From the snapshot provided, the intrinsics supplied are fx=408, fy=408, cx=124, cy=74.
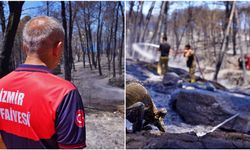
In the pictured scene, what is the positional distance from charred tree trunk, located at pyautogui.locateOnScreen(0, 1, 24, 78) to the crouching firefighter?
78cm

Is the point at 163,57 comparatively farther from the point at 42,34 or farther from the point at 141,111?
the point at 42,34

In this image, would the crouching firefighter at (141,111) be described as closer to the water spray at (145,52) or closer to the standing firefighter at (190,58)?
the water spray at (145,52)

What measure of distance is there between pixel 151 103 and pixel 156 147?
9.9 inches

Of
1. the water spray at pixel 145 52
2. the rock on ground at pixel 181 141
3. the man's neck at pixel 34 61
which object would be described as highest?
the man's neck at pixel 34 61

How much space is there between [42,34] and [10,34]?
152 cm

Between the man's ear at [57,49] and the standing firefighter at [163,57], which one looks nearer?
the man's ear at [57,49]

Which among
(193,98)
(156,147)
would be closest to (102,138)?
(156,147)

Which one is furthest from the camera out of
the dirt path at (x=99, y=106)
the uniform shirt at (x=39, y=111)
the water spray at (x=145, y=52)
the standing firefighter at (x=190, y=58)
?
the standing firefighter at (x=190, y=58)

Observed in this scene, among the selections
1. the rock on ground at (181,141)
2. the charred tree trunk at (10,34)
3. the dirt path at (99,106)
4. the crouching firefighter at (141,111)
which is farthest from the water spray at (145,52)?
the charred tree trunk at (10,34)

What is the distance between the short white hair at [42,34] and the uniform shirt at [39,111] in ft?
0.19

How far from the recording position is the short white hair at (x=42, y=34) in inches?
42.4

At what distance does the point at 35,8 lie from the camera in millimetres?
2498

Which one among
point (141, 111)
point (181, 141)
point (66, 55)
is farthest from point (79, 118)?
point (66, 55)

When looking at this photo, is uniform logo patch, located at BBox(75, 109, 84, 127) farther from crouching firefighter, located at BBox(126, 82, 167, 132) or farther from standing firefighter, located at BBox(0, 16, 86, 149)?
crouching firefighter, located at BBox(126, 82, 167, 132)
